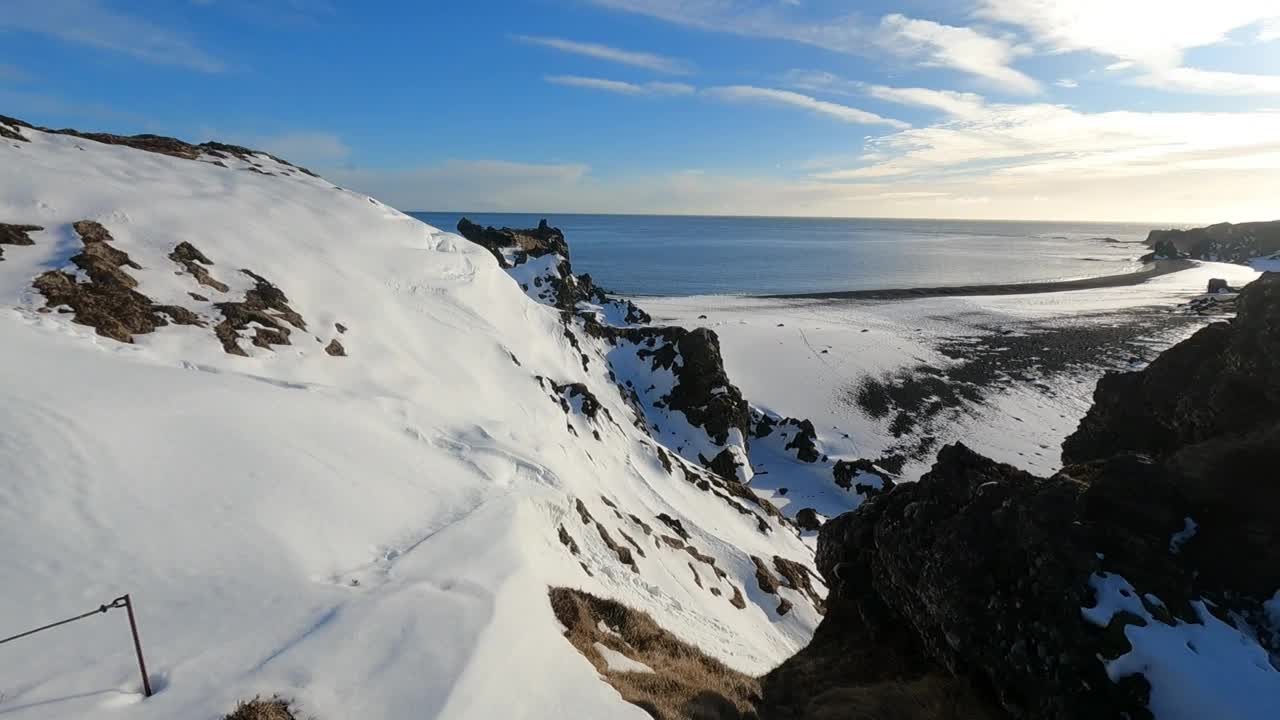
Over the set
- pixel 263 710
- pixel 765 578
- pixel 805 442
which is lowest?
pixel 805 442

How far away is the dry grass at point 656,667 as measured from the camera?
36.0 ft

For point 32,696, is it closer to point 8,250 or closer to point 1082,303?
point 8,250

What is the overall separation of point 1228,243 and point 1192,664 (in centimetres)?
24046

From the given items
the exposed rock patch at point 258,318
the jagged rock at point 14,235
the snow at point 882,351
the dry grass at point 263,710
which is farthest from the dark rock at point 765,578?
the jagged rock at point 14,235

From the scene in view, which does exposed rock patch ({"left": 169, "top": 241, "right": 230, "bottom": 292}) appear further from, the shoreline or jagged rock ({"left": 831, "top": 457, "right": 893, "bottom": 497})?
the shoreline

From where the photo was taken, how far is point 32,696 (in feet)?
23.7

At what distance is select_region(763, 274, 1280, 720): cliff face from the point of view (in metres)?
8.83

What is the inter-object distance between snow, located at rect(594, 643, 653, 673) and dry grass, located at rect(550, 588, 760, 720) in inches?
5.7

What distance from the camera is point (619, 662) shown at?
39.9 ft

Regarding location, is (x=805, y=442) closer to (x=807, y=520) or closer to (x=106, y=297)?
(x=807, y=520)

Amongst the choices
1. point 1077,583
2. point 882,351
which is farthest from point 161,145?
point 882,351

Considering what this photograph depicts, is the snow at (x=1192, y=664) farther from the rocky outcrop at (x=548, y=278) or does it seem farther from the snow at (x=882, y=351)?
the rocky outcrop at (x=548, y=278)

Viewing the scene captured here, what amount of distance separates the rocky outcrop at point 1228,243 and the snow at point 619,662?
8843 inches

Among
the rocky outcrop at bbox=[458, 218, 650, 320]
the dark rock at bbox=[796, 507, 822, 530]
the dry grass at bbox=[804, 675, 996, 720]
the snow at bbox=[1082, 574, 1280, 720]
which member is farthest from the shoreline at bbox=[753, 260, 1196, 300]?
the snow at bbox=[1082, 574, 1280, 720]
